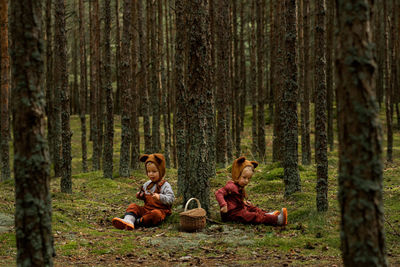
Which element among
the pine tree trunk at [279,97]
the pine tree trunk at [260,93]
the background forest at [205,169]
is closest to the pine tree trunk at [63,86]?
the background forest at [205,169]

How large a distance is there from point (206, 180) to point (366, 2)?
4.82 meters

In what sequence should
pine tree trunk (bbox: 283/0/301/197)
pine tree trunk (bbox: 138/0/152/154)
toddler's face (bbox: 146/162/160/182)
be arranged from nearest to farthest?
toddler's face (bbox: 146/162/160/182), pine tree trunk (bbox: 283/0/301/197), pine tree trunk (bbox: 138/0/152/154)

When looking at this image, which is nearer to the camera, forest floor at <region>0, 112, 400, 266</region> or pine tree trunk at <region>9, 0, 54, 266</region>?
pine tree trunk at <region>9, 0, 54, 266</region>

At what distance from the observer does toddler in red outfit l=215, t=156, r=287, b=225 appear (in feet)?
22.7

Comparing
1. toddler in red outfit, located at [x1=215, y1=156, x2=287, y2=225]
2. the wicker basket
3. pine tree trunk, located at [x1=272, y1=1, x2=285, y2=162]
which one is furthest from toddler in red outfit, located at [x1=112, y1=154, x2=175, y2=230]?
pine tree trunk, located at [x1=272, y1=1, x2=285, y2=162]

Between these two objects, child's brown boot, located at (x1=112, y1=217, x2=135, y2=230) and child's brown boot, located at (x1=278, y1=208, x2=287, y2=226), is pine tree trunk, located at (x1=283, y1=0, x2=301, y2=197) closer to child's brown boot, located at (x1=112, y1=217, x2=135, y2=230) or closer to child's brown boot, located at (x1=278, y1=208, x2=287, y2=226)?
child's brown boot, located at (x1=278, y1=208, x2=287, y2=226)

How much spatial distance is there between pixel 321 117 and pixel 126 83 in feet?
→ 24.5

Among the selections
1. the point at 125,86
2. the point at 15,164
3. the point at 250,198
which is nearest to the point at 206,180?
the point at 250,198

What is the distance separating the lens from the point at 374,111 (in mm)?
2777

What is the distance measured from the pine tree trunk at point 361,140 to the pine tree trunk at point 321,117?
409 cm

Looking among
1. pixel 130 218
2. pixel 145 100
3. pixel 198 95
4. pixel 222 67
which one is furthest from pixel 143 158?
pixel 145 100

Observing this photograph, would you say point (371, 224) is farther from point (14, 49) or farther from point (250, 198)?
point (250, 198)

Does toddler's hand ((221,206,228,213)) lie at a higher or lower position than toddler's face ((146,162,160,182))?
lower

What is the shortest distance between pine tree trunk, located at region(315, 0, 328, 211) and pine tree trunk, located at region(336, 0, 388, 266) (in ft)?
13.4
